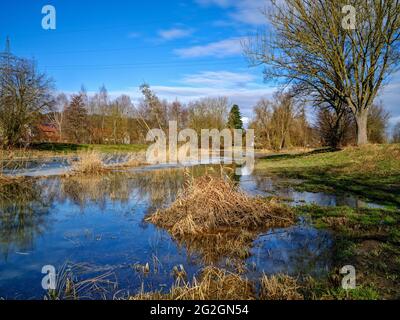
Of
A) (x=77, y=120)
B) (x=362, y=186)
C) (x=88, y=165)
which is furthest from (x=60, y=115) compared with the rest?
(x=362, y=186)

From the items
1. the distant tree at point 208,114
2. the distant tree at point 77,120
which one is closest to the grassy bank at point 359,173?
the distant tree at point 208,114

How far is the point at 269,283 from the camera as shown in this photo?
400 centimetres

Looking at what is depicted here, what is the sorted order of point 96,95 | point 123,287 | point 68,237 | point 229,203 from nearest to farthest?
point 123,287 → point 68,237 → point 229,203 → point 96,95

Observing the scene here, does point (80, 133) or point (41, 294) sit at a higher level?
point (80, 133)

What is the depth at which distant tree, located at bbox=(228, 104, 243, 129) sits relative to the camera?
174ft

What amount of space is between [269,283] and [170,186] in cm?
914

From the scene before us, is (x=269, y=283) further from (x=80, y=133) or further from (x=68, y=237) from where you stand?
(x=80, y=133)

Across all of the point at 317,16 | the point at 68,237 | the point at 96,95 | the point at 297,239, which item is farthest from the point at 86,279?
the point at 96,95

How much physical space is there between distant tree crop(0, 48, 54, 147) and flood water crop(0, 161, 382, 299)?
22027mm

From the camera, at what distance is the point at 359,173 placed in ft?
44.9

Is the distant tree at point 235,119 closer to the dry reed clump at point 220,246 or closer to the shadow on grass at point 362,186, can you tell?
the shadow on grass at point 362,186

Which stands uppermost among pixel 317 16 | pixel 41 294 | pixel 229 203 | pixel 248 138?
pixel 317 16

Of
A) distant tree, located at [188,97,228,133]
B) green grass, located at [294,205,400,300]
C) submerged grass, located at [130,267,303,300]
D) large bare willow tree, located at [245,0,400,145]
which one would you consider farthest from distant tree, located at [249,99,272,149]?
submerged grass, located at [130,267,303,300]

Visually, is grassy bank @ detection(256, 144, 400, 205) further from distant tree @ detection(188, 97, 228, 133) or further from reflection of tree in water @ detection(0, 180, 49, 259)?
distant tree @ detection(188, 97, 228, 133)
